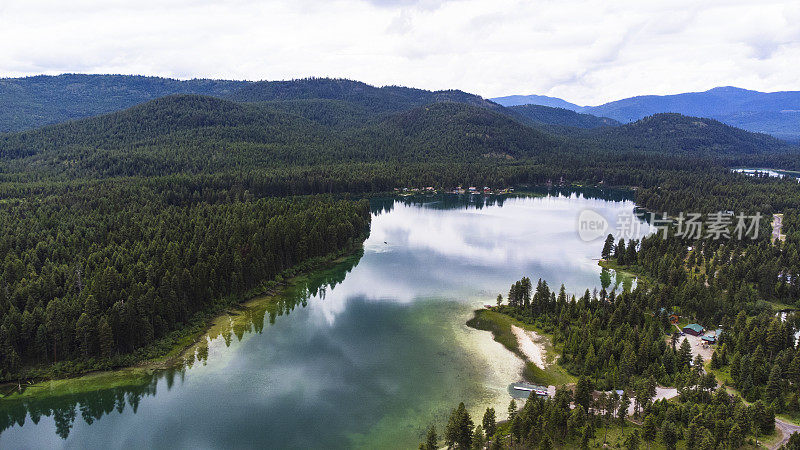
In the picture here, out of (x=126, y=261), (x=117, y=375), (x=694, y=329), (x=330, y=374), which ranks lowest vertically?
(x=330, y=374)

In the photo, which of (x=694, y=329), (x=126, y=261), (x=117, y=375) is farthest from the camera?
(x=126, y=261)

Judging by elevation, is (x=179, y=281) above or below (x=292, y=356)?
above

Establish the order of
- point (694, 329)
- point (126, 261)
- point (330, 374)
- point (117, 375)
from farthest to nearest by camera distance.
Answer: point (126, 261) < point (694, 329) < point (330, 374) < point (117, 375)

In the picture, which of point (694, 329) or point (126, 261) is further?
point (126, 261)

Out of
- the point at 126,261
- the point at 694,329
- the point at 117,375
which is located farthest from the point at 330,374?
the point at 694,329

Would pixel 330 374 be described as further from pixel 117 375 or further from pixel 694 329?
pixel 694 329

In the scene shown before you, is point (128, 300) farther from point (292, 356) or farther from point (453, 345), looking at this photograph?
point (453, 345)

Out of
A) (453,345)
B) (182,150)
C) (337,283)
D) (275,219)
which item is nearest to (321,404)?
(453,345)

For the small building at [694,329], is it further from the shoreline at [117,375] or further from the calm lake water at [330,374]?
the shoreline at [117,375]
